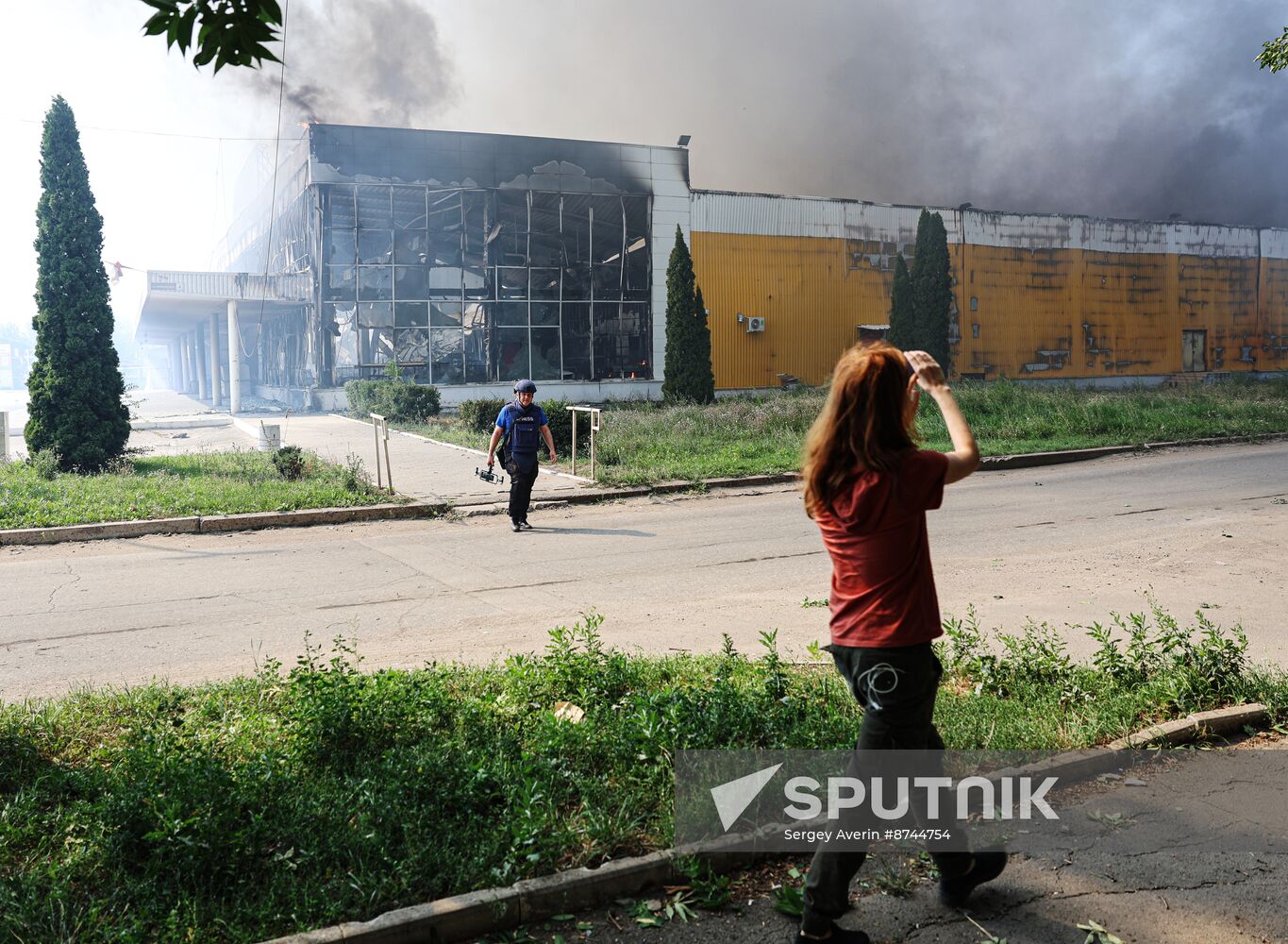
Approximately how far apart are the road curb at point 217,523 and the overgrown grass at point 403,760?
22.4ft

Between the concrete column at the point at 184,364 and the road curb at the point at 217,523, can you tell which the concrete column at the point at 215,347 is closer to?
the concrete column at the point at 184,364

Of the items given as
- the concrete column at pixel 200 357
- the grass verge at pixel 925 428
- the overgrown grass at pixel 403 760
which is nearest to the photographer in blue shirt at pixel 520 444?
the grass verge at pixel 925 428

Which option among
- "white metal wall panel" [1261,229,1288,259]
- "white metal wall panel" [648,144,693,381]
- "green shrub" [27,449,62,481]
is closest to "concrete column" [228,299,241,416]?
"white metal wall panel" [648,144,693,381]

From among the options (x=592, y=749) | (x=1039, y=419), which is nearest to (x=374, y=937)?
(x=592, y=749)

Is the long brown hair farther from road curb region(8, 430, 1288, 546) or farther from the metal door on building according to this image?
the metal door on building

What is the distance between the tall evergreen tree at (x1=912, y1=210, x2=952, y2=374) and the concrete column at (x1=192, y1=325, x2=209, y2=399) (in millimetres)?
40481

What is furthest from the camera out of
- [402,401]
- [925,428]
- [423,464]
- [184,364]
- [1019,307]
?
[184,364]

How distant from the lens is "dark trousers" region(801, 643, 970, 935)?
9.81 ft

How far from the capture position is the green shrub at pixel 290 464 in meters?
14.9

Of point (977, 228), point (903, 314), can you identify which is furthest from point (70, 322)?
point (977, 228)

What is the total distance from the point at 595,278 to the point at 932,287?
41.7 feet

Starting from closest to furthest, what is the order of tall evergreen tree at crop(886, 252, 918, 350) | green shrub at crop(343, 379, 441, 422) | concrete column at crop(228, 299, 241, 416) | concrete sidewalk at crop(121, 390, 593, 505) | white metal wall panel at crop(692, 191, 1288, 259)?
concrete sidewalk at crop(121, 390, 593, 505)
green shrub at crop(343, 379, 441, 422)
concrete column at crop(228, 299, 241, 416)
tall evergreen tree at crop(886, 252, 918, 350)
white metal wall panel at crop(692, 191, 1288, 259)

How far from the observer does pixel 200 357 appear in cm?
5994
